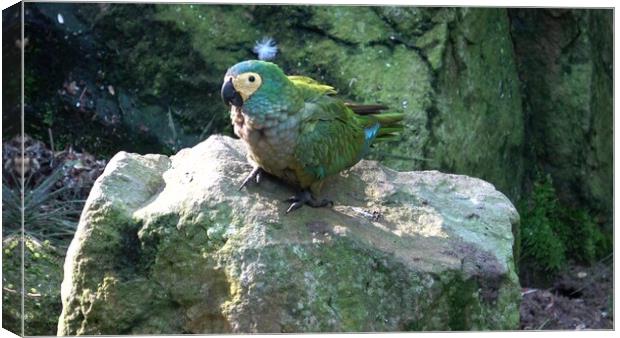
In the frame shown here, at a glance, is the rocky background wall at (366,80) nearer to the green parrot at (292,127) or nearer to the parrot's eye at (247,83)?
the green parrot at (292,127)

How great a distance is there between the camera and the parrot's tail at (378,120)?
4215 millimetres

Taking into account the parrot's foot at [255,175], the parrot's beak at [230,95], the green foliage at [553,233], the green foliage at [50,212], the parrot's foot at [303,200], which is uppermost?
the parrot's beak at [230,95]

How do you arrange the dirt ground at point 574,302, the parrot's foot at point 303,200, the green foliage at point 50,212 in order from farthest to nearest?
the dirt ground at point 574,302, the green foliage at point 50,212, the parrot's foot at point 303,200

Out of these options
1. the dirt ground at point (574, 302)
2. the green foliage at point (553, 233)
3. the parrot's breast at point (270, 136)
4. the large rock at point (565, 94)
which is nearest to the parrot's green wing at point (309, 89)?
the parrot's breast at point (270, 136)

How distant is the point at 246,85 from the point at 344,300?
2.80 feet

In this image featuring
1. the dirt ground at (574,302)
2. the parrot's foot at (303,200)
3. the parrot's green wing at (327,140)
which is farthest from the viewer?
the dirt ground at (574,302)

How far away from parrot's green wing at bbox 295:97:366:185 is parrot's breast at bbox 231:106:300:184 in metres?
0.04

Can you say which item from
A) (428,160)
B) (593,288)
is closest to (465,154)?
(428,160)

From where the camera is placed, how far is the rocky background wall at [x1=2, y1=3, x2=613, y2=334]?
5.43m

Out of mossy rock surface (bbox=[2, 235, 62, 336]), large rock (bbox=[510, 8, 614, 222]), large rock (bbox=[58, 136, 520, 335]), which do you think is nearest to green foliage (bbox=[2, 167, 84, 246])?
mossy rock surface (bbox=[2, 235, 62, 336])

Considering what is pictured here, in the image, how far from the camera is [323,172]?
3.94 m

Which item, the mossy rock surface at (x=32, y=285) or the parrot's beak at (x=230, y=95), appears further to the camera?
the mossy rock surface at (x=32, y=285)

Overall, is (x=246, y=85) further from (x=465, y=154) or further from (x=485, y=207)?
(x=465, y=154)

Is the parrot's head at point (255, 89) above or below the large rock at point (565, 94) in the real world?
above
